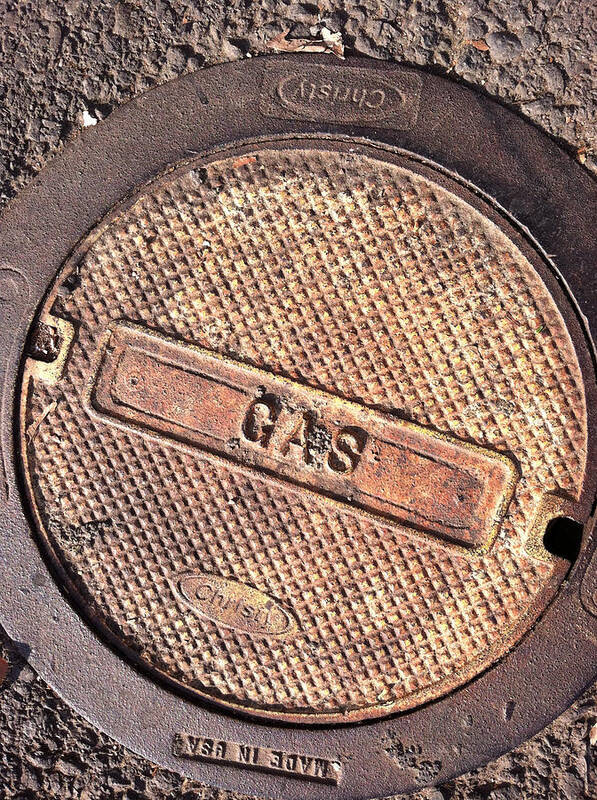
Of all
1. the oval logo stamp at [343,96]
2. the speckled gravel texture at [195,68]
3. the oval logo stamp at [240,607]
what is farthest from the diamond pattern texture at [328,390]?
the speckled gravel texture at [195,68]

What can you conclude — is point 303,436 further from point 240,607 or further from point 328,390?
point 240,607

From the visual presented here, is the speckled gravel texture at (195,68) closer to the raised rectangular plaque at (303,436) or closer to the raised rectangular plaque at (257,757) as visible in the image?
the raised rectangular plaque at (257,757)

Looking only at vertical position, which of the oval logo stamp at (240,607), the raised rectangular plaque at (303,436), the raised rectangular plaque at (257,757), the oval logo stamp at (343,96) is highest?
the oval logo stamp at (343,96)

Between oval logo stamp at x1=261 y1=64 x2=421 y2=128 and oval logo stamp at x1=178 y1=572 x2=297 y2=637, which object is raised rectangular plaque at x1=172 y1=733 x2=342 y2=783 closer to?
oval logo stamp at x1=178 y1=572 x2=297 y2=637

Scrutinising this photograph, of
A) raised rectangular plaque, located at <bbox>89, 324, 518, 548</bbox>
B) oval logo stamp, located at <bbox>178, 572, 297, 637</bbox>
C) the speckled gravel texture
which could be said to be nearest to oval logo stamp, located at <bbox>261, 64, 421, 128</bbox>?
the speckled gravel texture

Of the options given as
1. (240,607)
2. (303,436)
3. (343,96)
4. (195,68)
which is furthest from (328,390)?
(195,68)

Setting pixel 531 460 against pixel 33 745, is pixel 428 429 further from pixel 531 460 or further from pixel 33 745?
pixel 33 745
